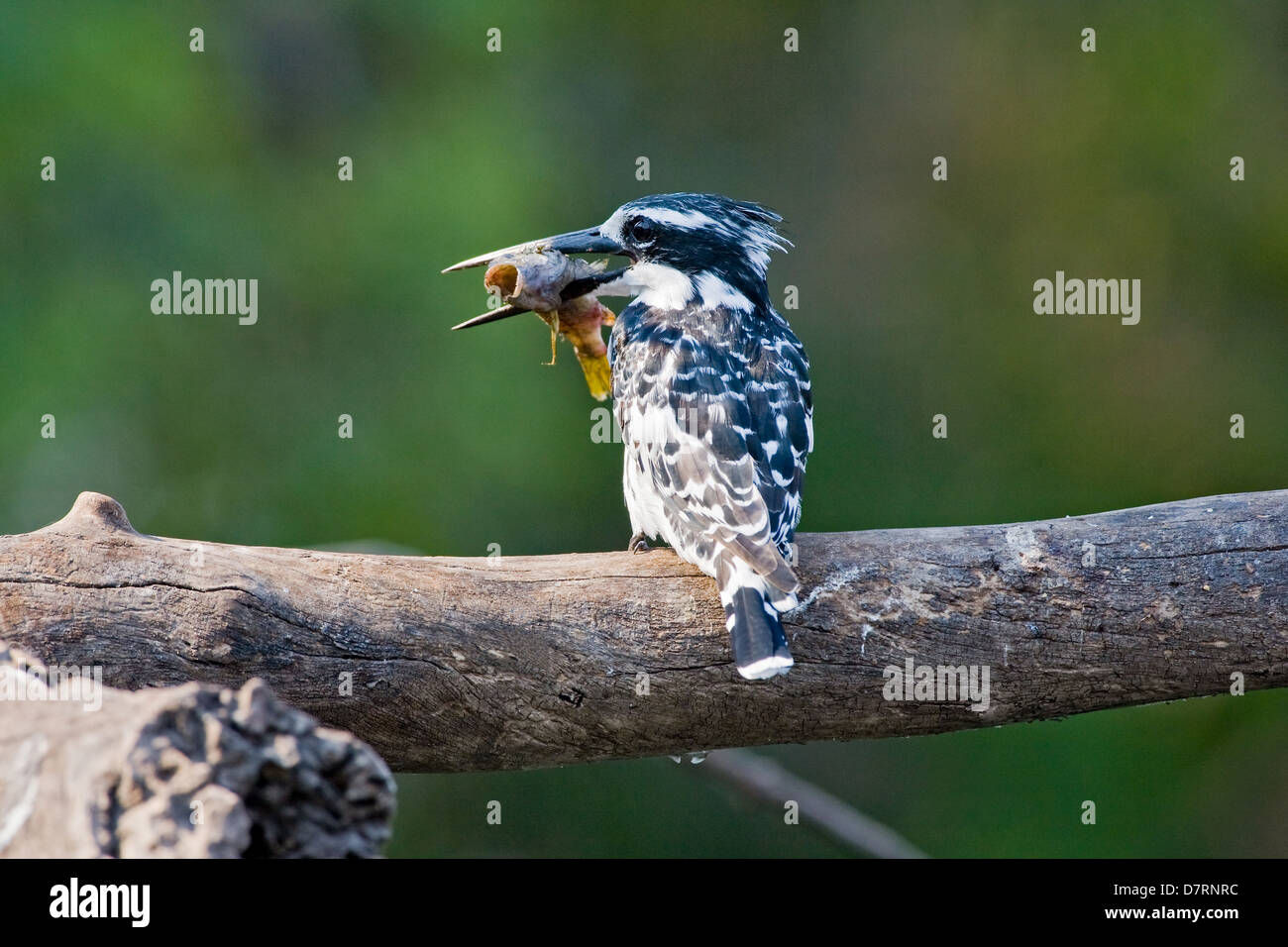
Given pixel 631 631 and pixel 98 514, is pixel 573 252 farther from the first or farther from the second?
pixel 98 514

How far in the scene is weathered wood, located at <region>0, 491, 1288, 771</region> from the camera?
9.68 feet

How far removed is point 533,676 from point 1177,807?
5.90 m

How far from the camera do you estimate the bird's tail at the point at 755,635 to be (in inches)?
112

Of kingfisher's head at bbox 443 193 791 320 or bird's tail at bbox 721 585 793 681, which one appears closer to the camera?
bird's tail at bbox 721 585 793 681

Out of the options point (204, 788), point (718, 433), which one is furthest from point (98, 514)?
point (204, 788)

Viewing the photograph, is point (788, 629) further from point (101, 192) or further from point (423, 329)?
point (101, 192)

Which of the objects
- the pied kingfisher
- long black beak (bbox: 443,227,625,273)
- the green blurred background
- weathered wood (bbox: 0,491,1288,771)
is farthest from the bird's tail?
the green blurred background

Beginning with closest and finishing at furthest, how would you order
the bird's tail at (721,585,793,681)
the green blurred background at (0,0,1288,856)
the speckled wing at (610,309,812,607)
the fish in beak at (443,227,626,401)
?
the bird's tail at (721,585,793,681) → the speckled wing at (610,309,812,607) → the fish in beak at (443,227,626,401) → the green blurred background at (0,0,1288,856)

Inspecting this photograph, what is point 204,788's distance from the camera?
1.60 metres

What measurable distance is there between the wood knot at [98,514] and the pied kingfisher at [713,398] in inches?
55.0

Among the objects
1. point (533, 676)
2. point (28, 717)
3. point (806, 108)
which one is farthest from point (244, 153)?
point (28, 717)

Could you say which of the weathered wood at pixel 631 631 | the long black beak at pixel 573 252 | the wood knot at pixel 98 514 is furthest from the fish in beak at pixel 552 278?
the wood knot at pixel 98 514

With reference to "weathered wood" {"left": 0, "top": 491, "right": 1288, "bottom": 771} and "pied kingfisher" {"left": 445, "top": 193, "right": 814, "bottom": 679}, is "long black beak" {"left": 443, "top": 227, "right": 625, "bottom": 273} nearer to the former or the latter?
"pied kingfisher" {"left": 445, "top": 193, "right": 814, "bottom": 679}

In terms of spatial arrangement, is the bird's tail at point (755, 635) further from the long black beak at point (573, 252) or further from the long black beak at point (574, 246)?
the long black beak at point (574, 246)
